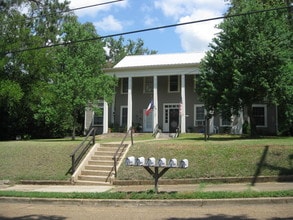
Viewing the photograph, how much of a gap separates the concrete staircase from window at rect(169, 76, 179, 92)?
689 inches

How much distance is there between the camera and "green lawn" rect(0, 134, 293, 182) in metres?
14.7

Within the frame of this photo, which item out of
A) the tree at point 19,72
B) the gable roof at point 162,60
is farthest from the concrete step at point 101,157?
the gable roof at point 162,60

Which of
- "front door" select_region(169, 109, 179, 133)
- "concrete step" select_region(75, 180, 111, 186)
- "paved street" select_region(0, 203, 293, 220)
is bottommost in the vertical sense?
"concrete step" select_region(75, 180, 111, 186)

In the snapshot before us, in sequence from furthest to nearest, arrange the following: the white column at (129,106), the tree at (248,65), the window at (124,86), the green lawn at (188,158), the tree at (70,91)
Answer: the window at (124,86), the white column at (129,106), the tree at (70,91), the tree at (248,65), the green lawn at (188,158)

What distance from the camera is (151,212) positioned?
1005 centimetres

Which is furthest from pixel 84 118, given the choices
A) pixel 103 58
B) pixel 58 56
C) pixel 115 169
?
pixel 115 169

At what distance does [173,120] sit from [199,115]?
235 cm

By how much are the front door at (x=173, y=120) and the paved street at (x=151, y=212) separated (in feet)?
79.4

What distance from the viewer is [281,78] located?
22266mm

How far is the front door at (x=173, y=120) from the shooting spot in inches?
1378

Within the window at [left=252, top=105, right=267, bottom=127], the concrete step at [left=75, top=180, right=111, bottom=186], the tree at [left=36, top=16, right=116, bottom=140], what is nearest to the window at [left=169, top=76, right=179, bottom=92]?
the window at [left=252, top=105, right=267, bottom=127]

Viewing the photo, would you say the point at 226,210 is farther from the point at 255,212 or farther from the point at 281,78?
the point at 281,78

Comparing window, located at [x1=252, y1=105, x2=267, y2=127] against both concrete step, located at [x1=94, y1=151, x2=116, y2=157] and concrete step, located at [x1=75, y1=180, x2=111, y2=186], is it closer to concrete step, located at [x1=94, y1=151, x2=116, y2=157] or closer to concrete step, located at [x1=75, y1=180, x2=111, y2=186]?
concrete step, located at [x1=94, y1=151, x2=116, y2=157]

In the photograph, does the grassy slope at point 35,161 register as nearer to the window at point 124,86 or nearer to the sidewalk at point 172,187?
the sidewalk at point 172,187
